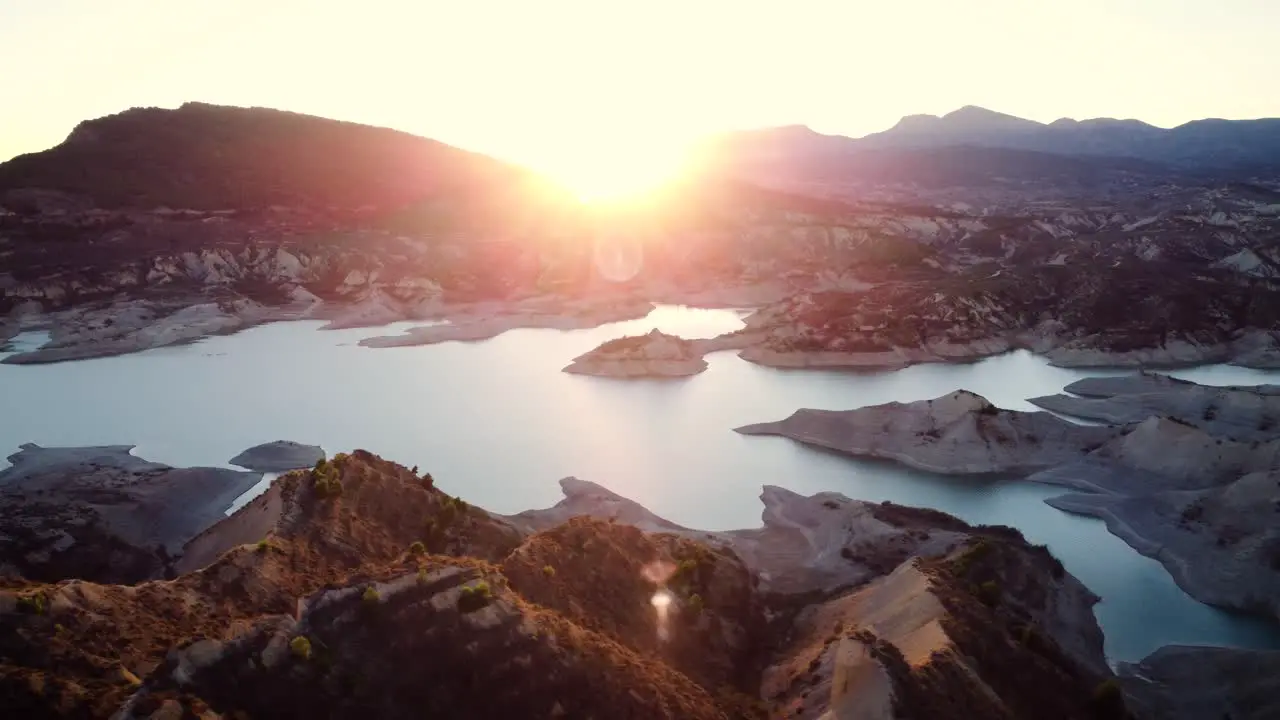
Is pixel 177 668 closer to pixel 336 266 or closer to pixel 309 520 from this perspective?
pixel 309 520

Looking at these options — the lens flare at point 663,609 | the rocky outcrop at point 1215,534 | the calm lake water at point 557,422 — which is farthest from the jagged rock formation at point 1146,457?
the lens flare at point 663,609

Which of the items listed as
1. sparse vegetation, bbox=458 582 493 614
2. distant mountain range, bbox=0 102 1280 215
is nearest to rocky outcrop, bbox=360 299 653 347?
distant mountain range, bbox=0 102 1280 215

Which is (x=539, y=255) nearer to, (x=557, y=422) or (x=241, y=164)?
(x=241, y=164)

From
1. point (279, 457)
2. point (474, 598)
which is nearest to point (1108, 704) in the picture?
point (474, 598)

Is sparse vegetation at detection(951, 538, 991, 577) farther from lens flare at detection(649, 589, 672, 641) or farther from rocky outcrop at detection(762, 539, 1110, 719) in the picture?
lens flare at detection(649, 589, 672, 641)

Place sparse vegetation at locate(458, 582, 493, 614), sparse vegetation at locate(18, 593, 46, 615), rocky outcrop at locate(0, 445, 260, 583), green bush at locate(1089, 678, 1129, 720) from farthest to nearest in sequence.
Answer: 1. rocky outcrop at locate(0, 445, 260, 583)
2. green bush at locate(1089, 678, 1129, 720)
3. sparse vegetation at locate(458, 582, 493, 614)
4. sparse vegetation at locate(18, 593, 46, 615)

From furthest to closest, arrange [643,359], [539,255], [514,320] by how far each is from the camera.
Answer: [539,255] < [514,320] < [643,359]
